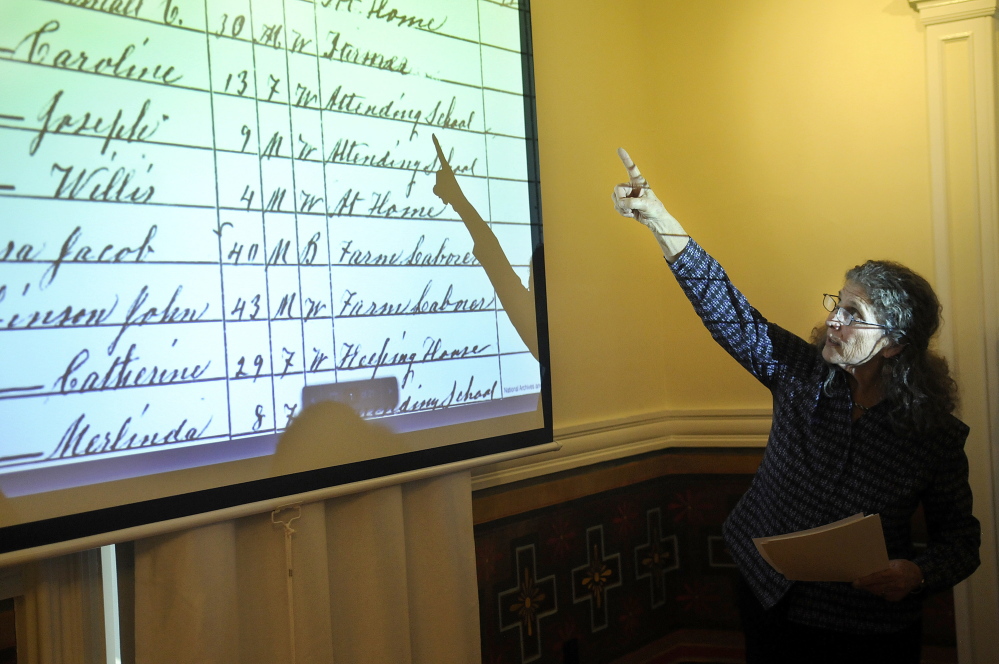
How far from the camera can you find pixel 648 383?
2434mm

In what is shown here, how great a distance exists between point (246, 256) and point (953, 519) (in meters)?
1.47

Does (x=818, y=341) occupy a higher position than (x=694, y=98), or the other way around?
(x=694, y=98)

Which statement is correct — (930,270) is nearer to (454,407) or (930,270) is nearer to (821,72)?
(821,72)

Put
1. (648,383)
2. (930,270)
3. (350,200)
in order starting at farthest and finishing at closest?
(648,383)
(930,270)
(350,200)

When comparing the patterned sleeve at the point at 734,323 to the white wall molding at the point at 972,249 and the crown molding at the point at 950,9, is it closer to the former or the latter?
the white wall molding at the point at 972,249

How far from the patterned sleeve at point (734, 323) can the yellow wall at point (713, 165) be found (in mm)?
572

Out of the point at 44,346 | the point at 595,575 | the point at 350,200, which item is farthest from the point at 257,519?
the point at 595,575

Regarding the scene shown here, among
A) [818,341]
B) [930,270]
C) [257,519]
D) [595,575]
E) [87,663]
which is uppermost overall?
[930,270]

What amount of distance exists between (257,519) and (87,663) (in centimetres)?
34

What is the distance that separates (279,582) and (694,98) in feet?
6.45

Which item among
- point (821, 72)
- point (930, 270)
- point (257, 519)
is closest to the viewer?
point (257, 519)

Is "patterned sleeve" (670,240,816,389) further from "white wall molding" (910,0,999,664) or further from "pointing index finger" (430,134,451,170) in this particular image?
"white wall molding" (910,0,999,664)

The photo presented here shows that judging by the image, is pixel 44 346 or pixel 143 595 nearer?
pixel 44 346

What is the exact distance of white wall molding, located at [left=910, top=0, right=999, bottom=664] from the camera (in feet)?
6.54
